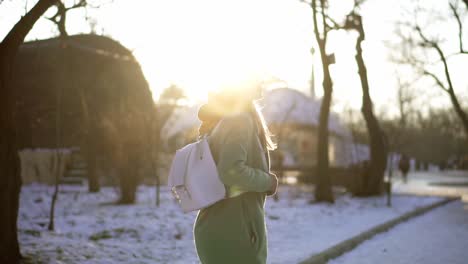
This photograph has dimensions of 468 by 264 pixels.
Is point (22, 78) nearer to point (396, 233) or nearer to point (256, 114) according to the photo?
point (396, 233)

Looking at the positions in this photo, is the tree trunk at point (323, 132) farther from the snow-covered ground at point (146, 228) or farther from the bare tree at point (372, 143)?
the bare tree at point (372, 143)

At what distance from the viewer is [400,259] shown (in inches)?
313

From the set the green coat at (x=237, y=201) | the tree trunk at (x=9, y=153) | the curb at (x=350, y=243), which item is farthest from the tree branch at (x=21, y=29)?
the curb at (x=350, y=243)

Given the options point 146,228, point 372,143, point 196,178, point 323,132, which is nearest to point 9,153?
point 196,178

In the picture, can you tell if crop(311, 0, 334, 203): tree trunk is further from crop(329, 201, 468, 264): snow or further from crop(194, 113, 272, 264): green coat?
crop(194, 113, 272, 264): green coat

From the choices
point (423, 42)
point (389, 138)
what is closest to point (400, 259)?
point (389, 138)

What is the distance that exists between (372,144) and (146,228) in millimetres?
12315

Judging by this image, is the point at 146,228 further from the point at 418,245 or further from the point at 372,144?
the point at 372,144

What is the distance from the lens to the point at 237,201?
317 cm

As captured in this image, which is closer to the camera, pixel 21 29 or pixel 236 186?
pixel 236 186

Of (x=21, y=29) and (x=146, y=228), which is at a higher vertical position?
(x=21, y=29)

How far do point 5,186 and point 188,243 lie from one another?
130 inches

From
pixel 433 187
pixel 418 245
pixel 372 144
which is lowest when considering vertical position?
pixel 433 187

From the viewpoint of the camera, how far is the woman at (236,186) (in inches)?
121
